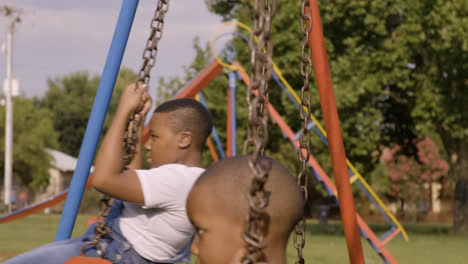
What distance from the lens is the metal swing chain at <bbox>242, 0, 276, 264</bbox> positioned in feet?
5.80

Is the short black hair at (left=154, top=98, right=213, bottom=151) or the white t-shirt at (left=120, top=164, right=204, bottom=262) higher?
the short black hair at (left=154, top=98, right=213, bottom=151)

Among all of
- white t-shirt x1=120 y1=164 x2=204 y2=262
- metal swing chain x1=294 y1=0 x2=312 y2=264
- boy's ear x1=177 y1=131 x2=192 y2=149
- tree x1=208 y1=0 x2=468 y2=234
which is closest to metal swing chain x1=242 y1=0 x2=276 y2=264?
metal swing chain x1=294 y1=0 x2=312 y2=264

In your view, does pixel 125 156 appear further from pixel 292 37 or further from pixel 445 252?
pixel 292 37

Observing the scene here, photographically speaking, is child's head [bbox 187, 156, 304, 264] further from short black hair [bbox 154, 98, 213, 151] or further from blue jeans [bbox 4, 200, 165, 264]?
short black hair [bbox 154, 98, 213, 151]

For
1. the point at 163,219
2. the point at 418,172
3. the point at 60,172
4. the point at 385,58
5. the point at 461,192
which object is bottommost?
the point at 60,172

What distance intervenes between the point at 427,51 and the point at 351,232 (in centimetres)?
1572

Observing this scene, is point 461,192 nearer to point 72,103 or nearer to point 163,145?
point 163,145

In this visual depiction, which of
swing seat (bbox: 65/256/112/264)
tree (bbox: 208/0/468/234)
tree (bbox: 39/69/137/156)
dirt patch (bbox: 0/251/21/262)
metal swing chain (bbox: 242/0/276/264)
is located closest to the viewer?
metal swing chain (bbox: 242/0/276/264)

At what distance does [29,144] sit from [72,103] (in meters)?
17.8

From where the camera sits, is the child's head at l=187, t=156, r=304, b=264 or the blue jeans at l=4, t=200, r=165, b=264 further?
the blue jeans at l=4, t=200, r=165, b=264

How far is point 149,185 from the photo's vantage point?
2.96 meters

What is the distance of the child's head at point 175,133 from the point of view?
128 inches

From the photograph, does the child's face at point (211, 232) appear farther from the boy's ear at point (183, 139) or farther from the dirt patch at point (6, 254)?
the dirt patch at point (6, 254)

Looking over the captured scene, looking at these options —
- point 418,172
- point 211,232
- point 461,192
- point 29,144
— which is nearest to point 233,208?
point 211,232
